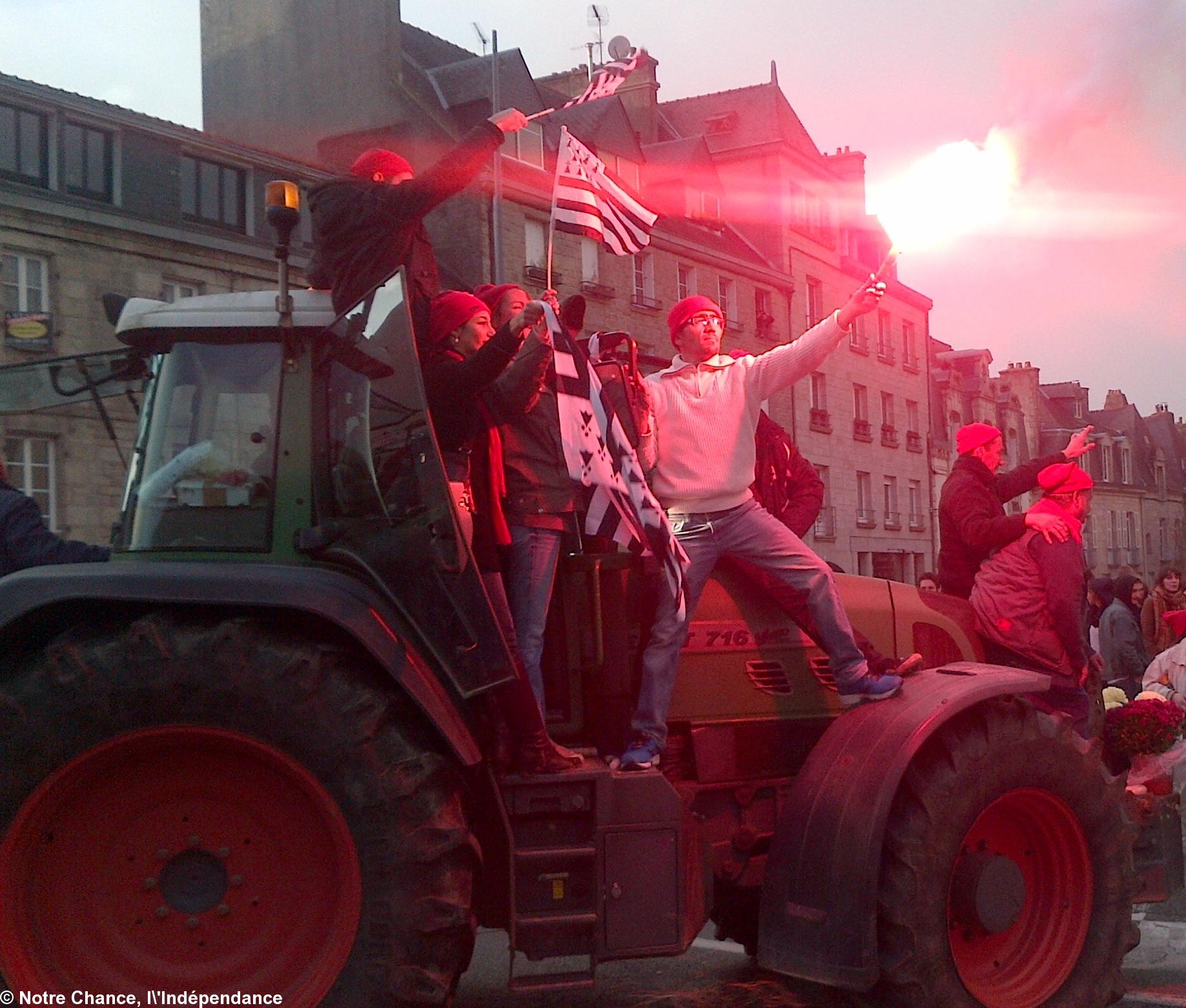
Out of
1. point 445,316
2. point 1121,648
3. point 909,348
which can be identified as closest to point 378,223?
point 445,316

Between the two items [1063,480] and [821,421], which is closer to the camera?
[1063,480]

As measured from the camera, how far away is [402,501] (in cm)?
415

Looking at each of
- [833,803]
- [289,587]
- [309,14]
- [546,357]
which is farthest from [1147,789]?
→ [309,14]

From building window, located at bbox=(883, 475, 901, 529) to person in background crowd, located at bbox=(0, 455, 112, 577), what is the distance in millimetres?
44009

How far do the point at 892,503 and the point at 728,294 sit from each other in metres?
12.2

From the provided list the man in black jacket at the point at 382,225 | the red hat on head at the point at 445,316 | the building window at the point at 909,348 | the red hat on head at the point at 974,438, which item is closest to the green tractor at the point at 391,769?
the man in black jacket at the point at 382,225

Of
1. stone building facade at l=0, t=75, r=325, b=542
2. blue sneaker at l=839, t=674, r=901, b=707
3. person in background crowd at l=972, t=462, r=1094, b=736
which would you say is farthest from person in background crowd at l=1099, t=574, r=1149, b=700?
stone building facade at l=0, t=75, r=325, b=542

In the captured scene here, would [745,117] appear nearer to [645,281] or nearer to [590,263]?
[645,281]

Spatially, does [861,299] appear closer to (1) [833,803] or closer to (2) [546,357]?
(2) [546,357]

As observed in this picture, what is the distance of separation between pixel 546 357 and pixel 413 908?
5.84 feet

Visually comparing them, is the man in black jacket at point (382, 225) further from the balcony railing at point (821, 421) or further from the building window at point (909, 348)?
the building window at point (909, 348)

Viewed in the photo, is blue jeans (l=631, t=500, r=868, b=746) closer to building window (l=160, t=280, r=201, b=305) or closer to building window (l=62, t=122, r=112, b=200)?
building window (l=160, t=280, r=201, b=305)

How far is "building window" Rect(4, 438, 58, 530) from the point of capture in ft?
48.0

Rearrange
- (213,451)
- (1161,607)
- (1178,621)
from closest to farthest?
(213,451) < (1178,621) < (1161,607)
